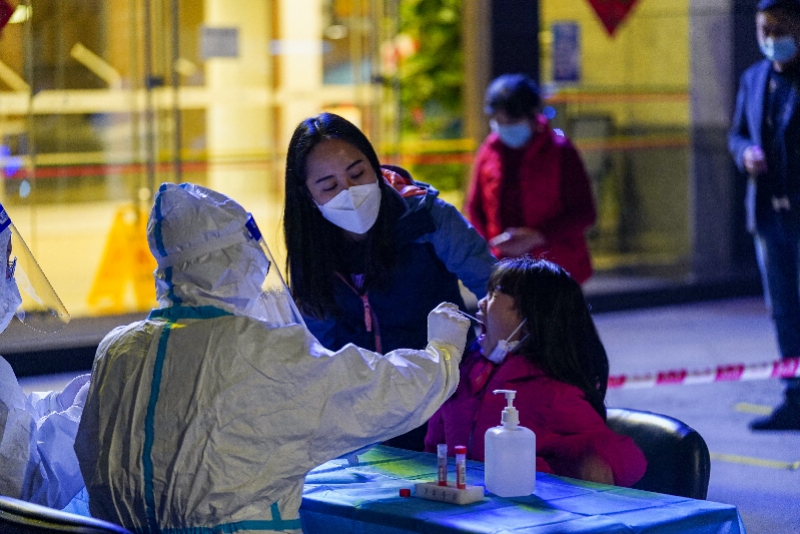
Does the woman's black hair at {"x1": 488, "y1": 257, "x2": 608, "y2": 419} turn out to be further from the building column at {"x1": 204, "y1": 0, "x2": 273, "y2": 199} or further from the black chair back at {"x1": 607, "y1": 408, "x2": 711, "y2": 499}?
the building column at {"x1": 204, "y1": 0, "x2": 273, "y2": 199}

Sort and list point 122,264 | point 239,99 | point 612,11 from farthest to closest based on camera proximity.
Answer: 1. point 612,11
2. point 239,99
3. point 122,264

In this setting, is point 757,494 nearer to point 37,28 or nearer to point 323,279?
point 323,279

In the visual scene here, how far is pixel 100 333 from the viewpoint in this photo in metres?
7.06

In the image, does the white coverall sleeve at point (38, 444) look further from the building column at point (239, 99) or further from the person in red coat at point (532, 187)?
the building column at point (239, 99)

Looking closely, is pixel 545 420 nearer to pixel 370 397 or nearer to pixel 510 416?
pixel 510 416

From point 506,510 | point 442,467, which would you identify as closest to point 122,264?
point 442,467

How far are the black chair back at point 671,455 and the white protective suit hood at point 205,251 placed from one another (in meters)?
1.00

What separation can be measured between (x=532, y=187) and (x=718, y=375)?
1284 millimetres

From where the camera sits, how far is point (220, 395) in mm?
2285

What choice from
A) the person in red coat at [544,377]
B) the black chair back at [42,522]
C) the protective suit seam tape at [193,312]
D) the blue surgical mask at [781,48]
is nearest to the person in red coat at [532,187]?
the blue surgical mask at [781,48]

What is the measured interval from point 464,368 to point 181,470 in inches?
37.8

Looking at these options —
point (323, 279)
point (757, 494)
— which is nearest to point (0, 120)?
point (323, 279)

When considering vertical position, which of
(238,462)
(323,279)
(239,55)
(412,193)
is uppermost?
(239,55)

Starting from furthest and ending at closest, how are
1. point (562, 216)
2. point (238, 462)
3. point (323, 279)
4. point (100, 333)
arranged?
A: point (100, 333), point (562, 216), point (323, 279), point (238, 462)
